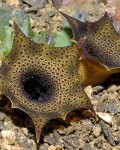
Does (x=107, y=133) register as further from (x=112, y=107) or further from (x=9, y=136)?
(x=9, y=136)

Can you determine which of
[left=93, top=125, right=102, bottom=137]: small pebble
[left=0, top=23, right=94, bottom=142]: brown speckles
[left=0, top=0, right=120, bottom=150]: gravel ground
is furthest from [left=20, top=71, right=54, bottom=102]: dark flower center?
[left=93, top=125, right=102, bottom=137]: small pebble

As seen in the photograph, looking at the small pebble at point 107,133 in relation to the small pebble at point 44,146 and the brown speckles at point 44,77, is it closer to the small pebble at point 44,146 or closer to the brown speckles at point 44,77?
the brown speckles at point 44,77

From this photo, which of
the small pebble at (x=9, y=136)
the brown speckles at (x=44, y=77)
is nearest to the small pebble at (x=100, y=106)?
the brown speckles at (x=44, y=77)

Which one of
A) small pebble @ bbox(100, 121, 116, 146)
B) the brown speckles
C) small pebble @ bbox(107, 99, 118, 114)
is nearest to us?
the brown speckles

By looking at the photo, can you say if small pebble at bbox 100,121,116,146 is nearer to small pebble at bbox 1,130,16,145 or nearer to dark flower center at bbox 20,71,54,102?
dark flower center at bbox 20,71,54,102

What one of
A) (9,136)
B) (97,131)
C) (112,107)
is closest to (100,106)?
(112,107)

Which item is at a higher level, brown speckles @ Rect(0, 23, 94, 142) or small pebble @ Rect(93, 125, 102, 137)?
brown speckles @ Rect(0, 23, 94, 142)

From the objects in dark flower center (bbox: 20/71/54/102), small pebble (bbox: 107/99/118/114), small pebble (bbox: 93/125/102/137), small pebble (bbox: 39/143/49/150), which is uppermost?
dark flower center (bbox: 20/71/54/102)

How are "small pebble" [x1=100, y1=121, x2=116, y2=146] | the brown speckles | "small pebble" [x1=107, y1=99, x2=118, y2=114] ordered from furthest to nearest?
"small pebble" [x1=107, y1=99, x2=118, y2=114], "small pebble" [x1=100, y1=121, x2=116, y2=146], the brown speckles

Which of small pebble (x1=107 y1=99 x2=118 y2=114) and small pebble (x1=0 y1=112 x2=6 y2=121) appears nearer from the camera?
small pebble (x1=0 y1=112 x2=6 y2=121)

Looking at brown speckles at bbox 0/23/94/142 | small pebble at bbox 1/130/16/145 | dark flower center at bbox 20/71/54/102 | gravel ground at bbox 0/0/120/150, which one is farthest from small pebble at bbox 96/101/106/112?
small pebble at bbox 1/130/16/145
